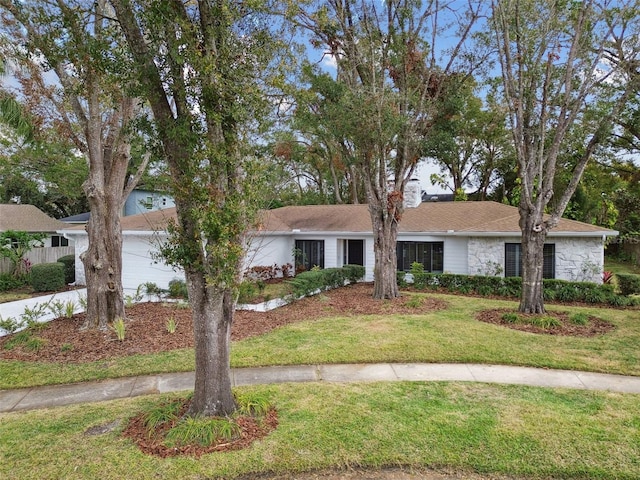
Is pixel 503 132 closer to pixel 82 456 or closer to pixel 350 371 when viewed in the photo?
pixel 350 371

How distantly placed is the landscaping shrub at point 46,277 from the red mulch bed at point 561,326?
15.2m

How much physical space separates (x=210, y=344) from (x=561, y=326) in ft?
27.9

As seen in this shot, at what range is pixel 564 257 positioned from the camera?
46.3 ft

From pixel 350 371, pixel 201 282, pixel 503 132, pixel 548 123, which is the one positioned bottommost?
pixel 350 371

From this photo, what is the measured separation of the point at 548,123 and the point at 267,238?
423 inches

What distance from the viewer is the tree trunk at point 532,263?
34.1 ft

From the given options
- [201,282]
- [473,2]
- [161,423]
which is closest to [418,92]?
[473,2]

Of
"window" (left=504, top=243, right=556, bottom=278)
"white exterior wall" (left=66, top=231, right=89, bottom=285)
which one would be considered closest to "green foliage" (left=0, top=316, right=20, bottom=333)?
"white exterior wall" (left=66, top=231, right=89, bottom=285)

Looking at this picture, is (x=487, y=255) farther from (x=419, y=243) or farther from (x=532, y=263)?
(x=532, y=263)

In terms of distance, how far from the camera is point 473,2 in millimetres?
11617

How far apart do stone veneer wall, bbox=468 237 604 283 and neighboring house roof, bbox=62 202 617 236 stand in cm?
51

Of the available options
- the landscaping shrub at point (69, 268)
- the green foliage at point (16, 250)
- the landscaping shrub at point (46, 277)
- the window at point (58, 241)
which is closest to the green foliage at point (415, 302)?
the landscaping shrub at point (46, 277)

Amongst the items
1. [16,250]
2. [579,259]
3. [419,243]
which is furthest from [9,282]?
[579,259]

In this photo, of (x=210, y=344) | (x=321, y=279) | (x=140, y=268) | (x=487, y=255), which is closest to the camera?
(x=210, y=344)
